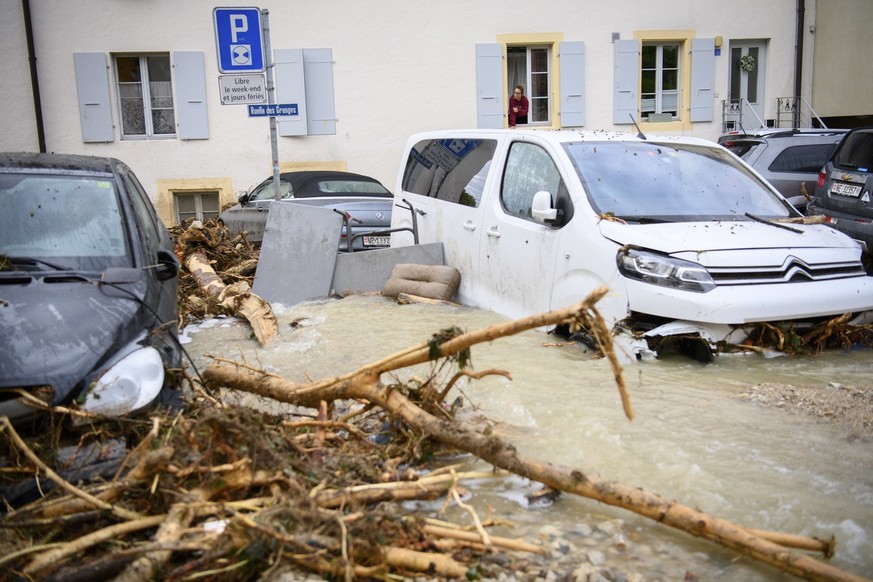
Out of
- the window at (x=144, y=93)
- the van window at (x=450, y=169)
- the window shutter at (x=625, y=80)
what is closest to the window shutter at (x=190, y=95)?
the window at (x=144, y=93)

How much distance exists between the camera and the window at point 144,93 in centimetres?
1680

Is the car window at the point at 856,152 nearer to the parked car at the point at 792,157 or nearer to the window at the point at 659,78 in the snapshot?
the parked car at the point at 792,157

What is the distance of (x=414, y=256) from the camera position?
819 cm

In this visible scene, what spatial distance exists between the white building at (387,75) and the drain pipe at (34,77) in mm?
30

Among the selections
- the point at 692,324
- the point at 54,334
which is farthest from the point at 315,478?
the point at 692,324

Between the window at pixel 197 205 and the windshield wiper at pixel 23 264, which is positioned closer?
the windshield wiper at pixel 23 264

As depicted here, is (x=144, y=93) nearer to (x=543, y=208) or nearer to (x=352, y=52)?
(x=352, y=52)

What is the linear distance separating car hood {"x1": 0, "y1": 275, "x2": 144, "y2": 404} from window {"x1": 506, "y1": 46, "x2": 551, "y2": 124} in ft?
48.4

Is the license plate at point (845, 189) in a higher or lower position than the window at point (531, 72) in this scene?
lower

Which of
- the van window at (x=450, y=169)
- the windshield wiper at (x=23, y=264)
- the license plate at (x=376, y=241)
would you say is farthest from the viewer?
the license plate at (x=376, y=241)

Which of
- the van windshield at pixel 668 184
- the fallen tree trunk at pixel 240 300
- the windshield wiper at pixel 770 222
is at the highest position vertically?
the van windshield at pixel 668 184

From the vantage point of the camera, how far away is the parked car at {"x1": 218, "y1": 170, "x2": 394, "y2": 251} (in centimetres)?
1103

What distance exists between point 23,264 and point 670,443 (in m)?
3.49

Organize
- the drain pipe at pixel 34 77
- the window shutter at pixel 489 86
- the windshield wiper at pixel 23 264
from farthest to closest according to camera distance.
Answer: the window shutter at pixel 489 86
the drain pipe at pixel 34 77
the windshield wiper at pixel 23 264
